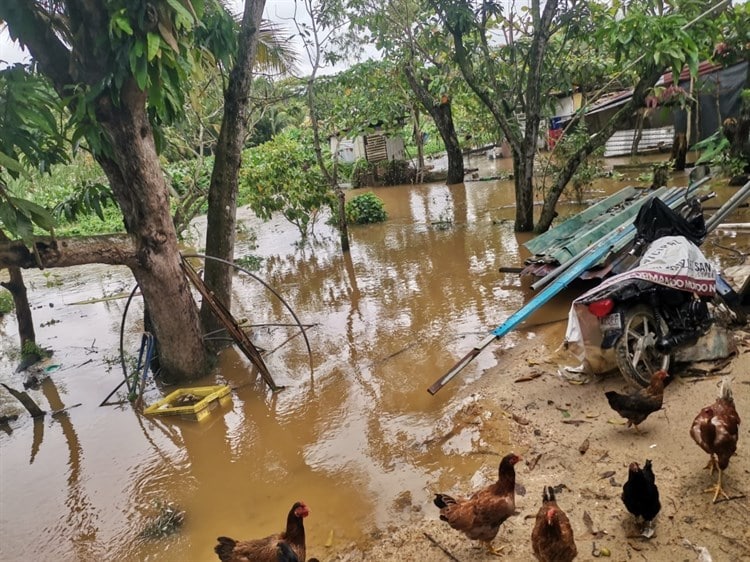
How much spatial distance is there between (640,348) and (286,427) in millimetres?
3740

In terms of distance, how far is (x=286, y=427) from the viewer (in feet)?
19.0

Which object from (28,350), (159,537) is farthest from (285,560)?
(28,350)

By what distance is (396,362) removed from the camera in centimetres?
679

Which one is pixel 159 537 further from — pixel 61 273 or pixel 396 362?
pixel 61 273

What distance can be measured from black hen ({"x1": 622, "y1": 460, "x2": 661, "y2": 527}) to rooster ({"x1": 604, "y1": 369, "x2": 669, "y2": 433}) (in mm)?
944

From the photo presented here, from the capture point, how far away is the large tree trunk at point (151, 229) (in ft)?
19.5

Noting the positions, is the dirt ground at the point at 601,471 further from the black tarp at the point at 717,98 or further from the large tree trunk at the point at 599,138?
the black tarp at the point at 717,98

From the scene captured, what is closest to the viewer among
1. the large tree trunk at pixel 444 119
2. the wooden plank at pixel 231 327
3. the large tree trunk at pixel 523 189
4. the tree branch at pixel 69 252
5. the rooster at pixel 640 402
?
the rooster at pixel 640 402

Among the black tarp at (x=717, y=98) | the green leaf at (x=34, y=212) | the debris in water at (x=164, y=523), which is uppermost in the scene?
the black tarp at (x=717, y=98)

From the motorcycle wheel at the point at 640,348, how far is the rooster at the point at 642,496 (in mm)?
1518

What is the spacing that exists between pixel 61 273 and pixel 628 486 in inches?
702

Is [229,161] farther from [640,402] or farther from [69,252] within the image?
[640,402]

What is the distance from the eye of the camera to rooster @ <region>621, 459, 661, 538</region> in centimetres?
316

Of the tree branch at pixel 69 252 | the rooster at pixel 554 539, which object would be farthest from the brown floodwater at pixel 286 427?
the tree branch at pixel 69 252
